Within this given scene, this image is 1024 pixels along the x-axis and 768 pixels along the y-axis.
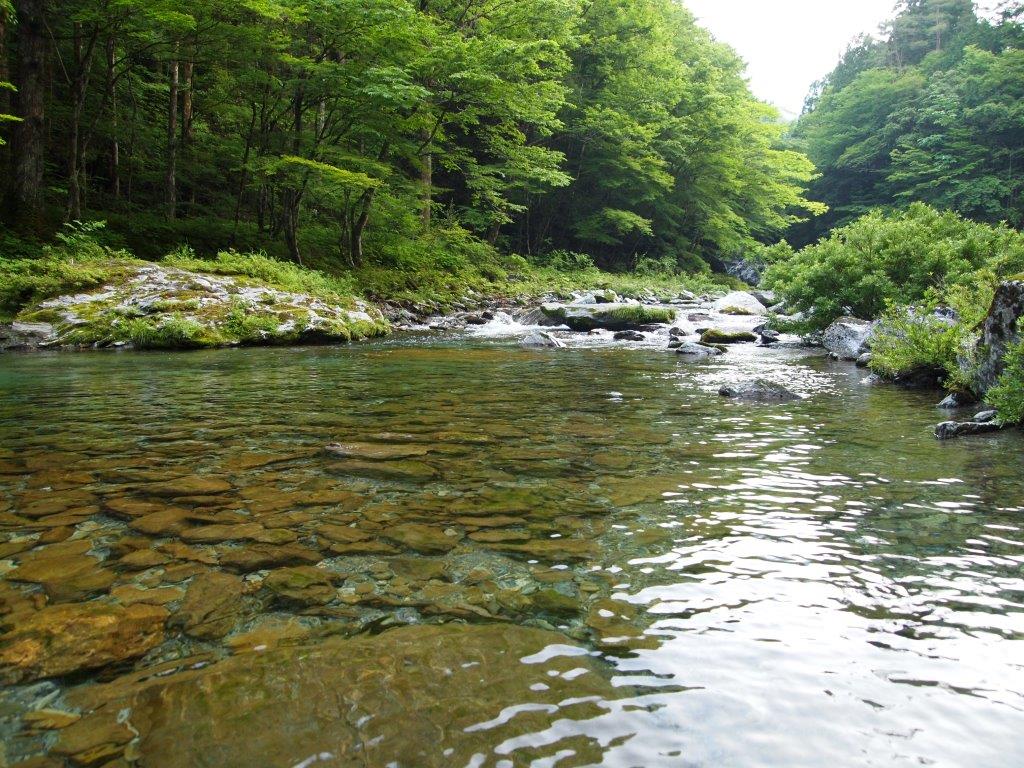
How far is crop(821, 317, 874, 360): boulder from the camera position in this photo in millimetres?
10787

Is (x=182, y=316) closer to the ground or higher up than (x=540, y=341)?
higher up

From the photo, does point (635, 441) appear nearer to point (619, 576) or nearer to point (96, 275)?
point (619, 576)

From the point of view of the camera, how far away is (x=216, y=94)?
17.6 meters

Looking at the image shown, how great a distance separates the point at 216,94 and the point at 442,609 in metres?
19.9

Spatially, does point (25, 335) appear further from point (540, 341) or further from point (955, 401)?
point (955, 401)

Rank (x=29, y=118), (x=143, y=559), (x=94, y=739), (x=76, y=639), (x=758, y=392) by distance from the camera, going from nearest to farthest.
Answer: (x=94, y=739) → (x=76, y=639) → (x=143, y=559) → (x=758, y=392) → (x=29, y=118)

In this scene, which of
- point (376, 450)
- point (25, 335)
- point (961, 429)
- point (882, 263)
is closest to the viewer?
point (376, 450)

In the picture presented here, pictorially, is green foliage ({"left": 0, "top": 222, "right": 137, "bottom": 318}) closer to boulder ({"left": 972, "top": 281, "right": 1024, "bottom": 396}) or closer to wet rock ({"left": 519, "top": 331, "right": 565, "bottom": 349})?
wet rock ({"left": 519, "top": 331, "right": 565, "bottom": 349})

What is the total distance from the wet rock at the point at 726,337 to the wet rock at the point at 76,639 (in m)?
13.3

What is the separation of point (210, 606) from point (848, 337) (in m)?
11.8

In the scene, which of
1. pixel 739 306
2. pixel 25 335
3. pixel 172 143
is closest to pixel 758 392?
pixel 25 335

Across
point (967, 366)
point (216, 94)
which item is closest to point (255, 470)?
point (967, 366)

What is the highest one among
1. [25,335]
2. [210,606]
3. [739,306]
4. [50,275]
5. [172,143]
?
[172,143]

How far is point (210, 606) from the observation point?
210 centimetres
